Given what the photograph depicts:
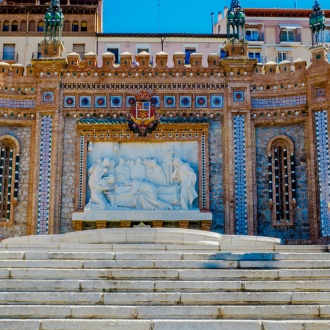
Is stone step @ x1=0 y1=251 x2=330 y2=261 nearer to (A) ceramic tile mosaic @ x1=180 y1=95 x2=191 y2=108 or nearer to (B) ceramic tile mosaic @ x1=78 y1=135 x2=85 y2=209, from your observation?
(B) ceramic tile mosaic @ x1=78 y1=135 x2=85 y2=209

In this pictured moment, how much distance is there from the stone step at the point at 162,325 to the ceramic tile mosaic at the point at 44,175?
1557 cm

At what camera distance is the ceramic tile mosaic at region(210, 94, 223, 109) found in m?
29.9

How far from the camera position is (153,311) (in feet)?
44.3

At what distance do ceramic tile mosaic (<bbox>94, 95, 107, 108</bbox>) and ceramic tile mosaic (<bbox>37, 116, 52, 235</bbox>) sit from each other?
6.91 feet

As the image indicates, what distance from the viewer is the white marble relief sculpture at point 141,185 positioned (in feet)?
93.1

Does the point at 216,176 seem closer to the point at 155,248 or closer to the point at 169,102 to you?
the point at 169,102

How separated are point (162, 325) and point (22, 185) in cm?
1767

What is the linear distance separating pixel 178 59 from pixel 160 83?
4.59 ft

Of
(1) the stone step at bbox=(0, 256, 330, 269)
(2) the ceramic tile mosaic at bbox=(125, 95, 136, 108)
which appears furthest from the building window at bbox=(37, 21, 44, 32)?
(1) the stone step at bbox=(0, 256, 330, 269)

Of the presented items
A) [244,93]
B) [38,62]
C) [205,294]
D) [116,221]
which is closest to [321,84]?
[244,93]

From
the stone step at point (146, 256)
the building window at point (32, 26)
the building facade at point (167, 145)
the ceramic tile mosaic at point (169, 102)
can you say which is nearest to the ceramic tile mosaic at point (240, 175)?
the building facade at point (167, 145)

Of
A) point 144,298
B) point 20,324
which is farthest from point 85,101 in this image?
point 20,324

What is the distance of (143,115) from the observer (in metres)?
29.6

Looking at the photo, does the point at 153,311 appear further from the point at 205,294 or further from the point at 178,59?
the point at 178,59
